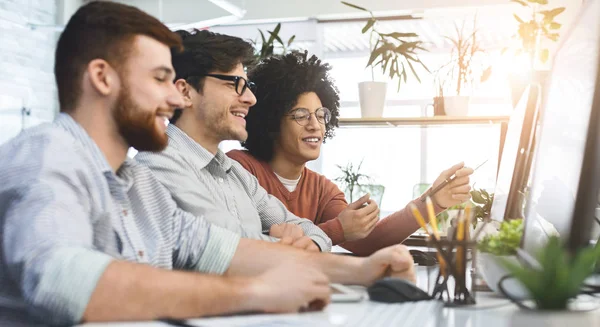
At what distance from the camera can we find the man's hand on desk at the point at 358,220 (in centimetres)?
212

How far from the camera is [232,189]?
6.25 feet

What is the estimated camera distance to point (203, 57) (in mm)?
2072

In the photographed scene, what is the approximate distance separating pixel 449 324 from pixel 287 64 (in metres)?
2.11

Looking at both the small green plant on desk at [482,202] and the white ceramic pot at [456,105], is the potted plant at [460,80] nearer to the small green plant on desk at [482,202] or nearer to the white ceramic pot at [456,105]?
the white ceramic pot at [456,105]

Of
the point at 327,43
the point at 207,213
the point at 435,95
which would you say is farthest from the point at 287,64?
the point at 327,43

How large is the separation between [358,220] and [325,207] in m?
0.51

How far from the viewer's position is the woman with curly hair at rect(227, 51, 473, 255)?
7.27ft

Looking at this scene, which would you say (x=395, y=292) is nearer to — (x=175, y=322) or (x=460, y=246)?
(x=460, y=246)

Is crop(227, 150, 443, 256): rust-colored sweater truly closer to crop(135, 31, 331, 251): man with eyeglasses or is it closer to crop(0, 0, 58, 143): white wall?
crop(135, 31, 331, 251): man with eyeglasses

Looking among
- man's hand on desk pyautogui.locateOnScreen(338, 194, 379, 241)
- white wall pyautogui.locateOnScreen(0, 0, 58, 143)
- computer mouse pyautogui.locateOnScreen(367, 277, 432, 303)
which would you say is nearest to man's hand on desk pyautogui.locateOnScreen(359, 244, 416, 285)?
computer mouse pyautogui.locateOnScreen(367, 277, 432, 303)

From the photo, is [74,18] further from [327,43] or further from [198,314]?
[327,43]

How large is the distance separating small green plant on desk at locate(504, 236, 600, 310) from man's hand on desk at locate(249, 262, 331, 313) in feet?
1.20

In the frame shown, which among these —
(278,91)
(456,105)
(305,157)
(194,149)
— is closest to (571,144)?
(194,149)

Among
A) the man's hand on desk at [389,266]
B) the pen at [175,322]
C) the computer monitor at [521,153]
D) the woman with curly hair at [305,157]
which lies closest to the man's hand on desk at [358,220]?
the woman with curly hair at [305,157]
